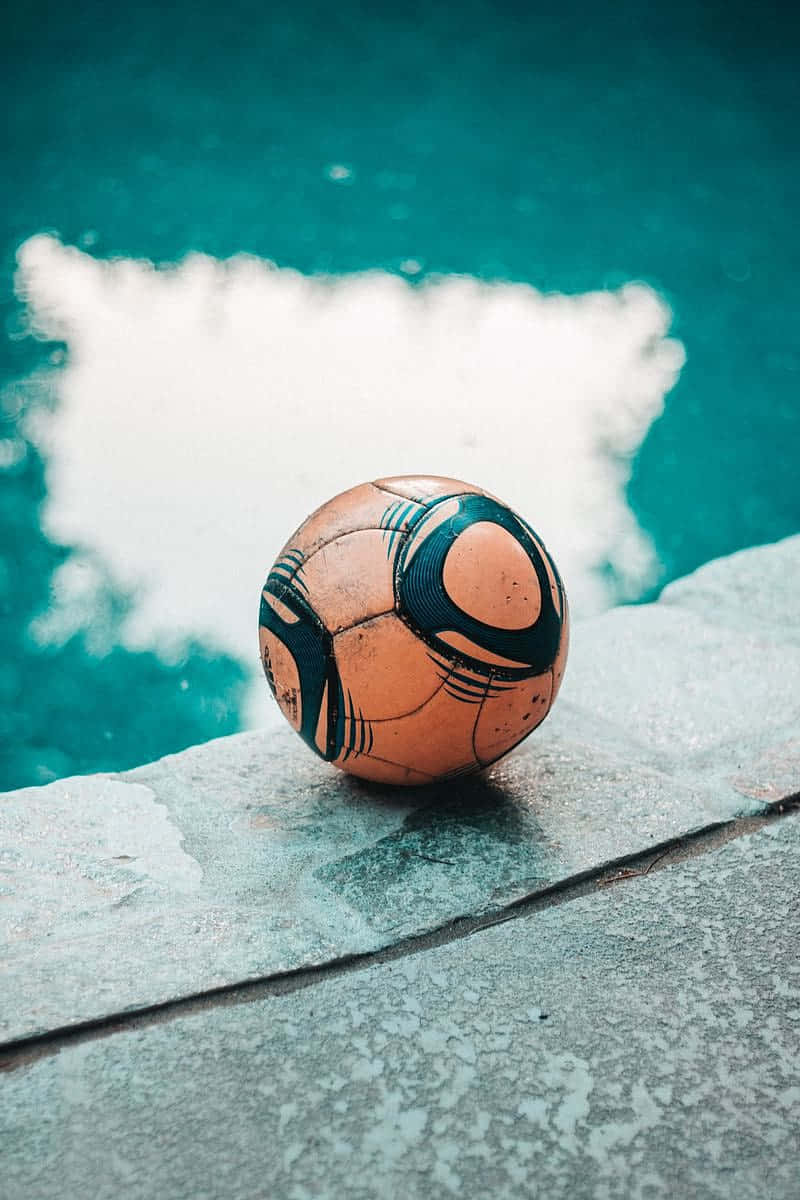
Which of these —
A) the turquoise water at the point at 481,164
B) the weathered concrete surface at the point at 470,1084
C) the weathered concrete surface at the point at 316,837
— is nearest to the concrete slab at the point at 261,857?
the weathered concrete surface at the point at 316,837

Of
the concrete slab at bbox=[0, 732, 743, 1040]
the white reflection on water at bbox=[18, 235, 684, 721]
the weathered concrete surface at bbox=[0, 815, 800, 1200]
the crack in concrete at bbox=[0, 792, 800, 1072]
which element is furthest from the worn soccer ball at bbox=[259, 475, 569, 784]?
the white reflection on water at bbox=[18, 235, 684, 721]

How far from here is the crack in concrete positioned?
1.49 m

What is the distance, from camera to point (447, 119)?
7414 mm

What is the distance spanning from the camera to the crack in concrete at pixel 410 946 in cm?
149

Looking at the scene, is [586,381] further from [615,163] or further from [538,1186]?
[538,1186]

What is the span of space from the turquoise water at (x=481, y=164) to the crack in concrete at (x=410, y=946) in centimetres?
244

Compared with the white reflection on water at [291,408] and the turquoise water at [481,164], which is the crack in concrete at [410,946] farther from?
the turquoise water at [481,164]

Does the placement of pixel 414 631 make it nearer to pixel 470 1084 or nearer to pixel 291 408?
pixel 470 1084

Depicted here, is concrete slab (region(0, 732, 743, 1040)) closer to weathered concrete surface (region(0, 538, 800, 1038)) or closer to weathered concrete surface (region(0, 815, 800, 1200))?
weathered concrete surface (region(0, 538, 800, 1038))

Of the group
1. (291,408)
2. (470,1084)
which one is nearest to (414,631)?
(470,1084)

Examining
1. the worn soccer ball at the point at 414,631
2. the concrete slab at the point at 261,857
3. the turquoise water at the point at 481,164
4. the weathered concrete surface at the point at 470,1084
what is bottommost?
the weathered concrete surface at the point at 470,1084

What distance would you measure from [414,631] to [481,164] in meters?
6.13

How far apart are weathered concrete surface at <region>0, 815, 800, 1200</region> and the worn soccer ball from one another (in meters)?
0.46

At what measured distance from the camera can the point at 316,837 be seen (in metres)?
2.05
